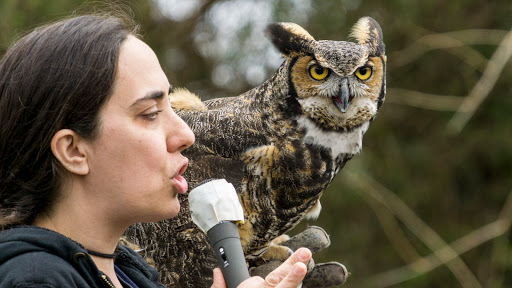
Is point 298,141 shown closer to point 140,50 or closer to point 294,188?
point 294,188

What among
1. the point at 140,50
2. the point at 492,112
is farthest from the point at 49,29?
the point at 492,112

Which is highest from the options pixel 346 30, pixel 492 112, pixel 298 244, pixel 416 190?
pixel 346 30

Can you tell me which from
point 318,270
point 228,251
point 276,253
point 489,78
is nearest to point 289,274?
point 228,251

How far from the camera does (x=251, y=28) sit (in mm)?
4480

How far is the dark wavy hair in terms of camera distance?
119cm

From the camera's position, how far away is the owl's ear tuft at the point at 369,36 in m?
2.40

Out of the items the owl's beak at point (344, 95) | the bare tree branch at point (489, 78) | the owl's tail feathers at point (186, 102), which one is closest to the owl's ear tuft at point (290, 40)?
the owl's beak at point (344, 95)

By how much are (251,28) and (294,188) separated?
239 centimetres

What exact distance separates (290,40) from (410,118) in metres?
3.12

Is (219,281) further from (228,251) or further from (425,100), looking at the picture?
(425,100)

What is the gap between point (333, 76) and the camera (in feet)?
7.55

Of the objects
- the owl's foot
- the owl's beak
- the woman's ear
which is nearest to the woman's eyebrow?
the woman's ear

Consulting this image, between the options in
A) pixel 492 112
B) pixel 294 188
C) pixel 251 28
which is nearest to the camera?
pixel 294 188

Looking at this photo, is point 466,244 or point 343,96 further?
point 466,244
